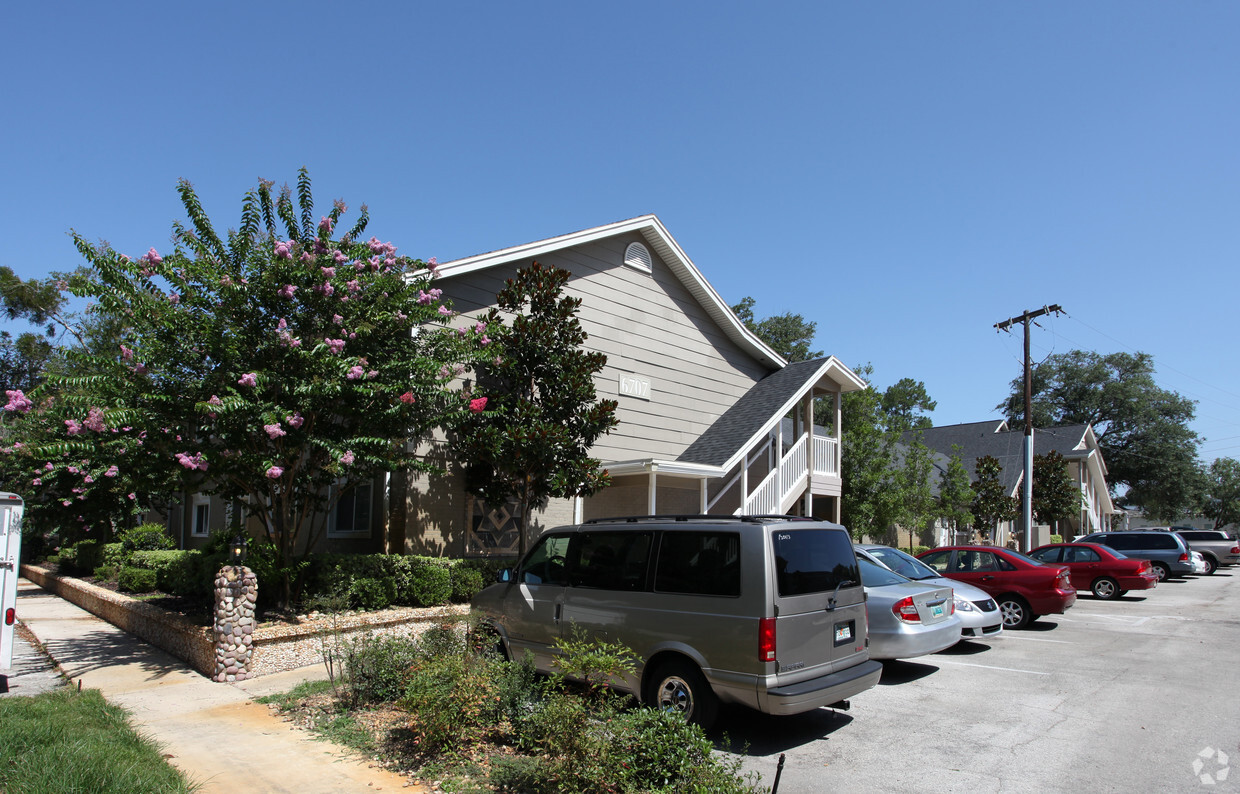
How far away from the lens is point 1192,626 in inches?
585

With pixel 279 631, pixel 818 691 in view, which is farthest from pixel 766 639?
pixel 279 631

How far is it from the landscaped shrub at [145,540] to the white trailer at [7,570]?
11.5 m

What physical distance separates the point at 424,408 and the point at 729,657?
20.7 feet

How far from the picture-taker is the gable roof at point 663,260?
14273 millimetres

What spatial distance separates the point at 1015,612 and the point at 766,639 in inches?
383

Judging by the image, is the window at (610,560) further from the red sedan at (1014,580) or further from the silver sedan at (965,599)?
the red sedan at (1014,580)

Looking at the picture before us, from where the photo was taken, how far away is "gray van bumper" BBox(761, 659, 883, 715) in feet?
20.4

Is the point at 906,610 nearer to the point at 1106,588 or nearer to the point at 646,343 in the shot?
the point at 646,343

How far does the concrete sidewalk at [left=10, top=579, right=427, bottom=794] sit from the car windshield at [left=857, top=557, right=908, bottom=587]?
6399mm

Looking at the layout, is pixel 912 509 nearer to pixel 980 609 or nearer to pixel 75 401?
pixel 980 609

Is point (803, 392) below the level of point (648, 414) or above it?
above

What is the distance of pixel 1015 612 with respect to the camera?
13.8 metres

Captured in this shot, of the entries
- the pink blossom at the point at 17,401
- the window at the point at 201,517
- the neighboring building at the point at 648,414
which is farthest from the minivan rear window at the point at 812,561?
the window at the point at 201,517

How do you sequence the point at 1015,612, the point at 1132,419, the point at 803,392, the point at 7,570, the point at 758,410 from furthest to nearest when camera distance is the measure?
the point at 1132,419 → the point at 803,392 → the point at 758,410 → the point at 1015,612 → the point at 7,570
